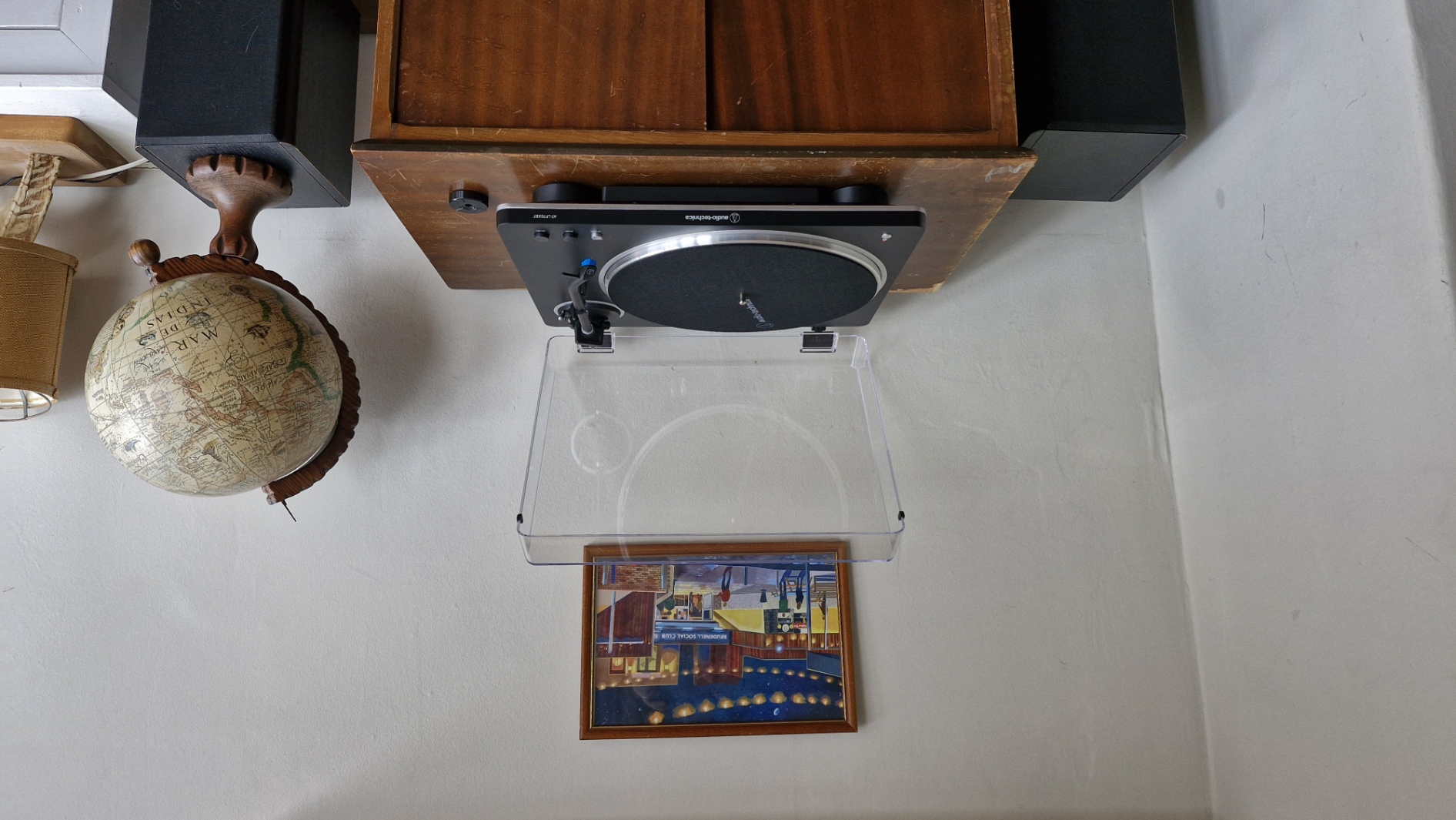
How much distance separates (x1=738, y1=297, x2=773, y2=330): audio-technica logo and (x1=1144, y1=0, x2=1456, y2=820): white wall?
0.70m

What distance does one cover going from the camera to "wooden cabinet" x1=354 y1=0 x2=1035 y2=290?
0.97m

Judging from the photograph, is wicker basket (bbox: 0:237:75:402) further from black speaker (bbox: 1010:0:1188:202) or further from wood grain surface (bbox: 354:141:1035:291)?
black speaker (bbox: 1010:0:1188:202)

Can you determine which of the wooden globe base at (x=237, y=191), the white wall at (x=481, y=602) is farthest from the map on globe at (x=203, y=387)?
the white wall at (x=481, y=602)

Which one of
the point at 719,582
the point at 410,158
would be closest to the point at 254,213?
the point at 410,158

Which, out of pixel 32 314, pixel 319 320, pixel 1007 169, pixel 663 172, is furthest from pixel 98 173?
pixel 1007 169

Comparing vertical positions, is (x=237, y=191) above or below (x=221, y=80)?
below

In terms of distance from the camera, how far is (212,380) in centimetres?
108

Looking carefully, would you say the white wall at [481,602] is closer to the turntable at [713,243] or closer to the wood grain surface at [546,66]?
the turntable at [713,243]

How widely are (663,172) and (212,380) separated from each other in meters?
0.64

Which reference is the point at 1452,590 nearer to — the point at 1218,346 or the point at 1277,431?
the point at 1277,431

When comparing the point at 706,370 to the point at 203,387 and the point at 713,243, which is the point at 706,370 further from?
the point at 203,387

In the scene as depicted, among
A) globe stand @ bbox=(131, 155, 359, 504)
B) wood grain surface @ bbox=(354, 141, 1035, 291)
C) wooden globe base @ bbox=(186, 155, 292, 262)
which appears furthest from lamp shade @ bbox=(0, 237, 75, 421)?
wood grain surface @ bbox=(354, 141, 1035, 291)

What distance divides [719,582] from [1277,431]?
83 cm

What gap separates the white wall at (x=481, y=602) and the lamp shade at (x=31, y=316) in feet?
0.29
